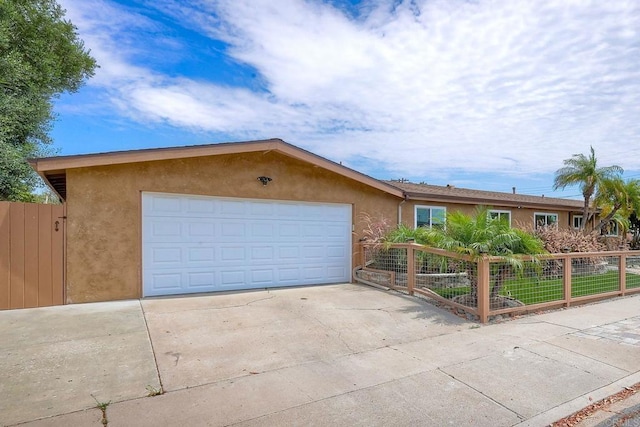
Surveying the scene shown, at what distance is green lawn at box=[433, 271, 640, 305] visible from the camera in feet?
22.7

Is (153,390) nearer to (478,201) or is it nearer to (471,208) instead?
(478,201)

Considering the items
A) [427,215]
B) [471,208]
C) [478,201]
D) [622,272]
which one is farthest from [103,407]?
[471,208]

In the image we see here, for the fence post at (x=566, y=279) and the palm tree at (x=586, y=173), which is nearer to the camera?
the fence post at (x=566, y=279)

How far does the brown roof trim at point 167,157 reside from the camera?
21.9 ft

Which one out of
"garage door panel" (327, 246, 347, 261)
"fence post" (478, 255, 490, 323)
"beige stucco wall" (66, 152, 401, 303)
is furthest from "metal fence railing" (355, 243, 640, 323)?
"beige stucco wall" (66, 152, 401, 303)

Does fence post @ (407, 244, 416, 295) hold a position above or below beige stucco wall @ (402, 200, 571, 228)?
below

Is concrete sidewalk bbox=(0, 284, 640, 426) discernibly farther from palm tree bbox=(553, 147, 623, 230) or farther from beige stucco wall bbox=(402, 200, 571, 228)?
palm tree bbox=(553, 147, 623, 230)

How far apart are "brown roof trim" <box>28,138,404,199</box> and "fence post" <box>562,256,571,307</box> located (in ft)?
16.3

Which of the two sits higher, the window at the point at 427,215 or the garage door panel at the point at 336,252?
the window at the point at 427,215

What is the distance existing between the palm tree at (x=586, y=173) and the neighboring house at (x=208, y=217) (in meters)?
9.56

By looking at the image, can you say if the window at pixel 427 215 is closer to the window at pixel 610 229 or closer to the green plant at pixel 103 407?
the green plant at pixel 103 407

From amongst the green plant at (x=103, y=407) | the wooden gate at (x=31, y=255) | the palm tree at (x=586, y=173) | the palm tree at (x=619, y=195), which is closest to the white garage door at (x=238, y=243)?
the wooden gate at (x=31, y=255)

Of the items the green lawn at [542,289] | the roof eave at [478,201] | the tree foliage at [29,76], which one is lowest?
the green lawn at [542,289]

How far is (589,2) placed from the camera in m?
6.18
